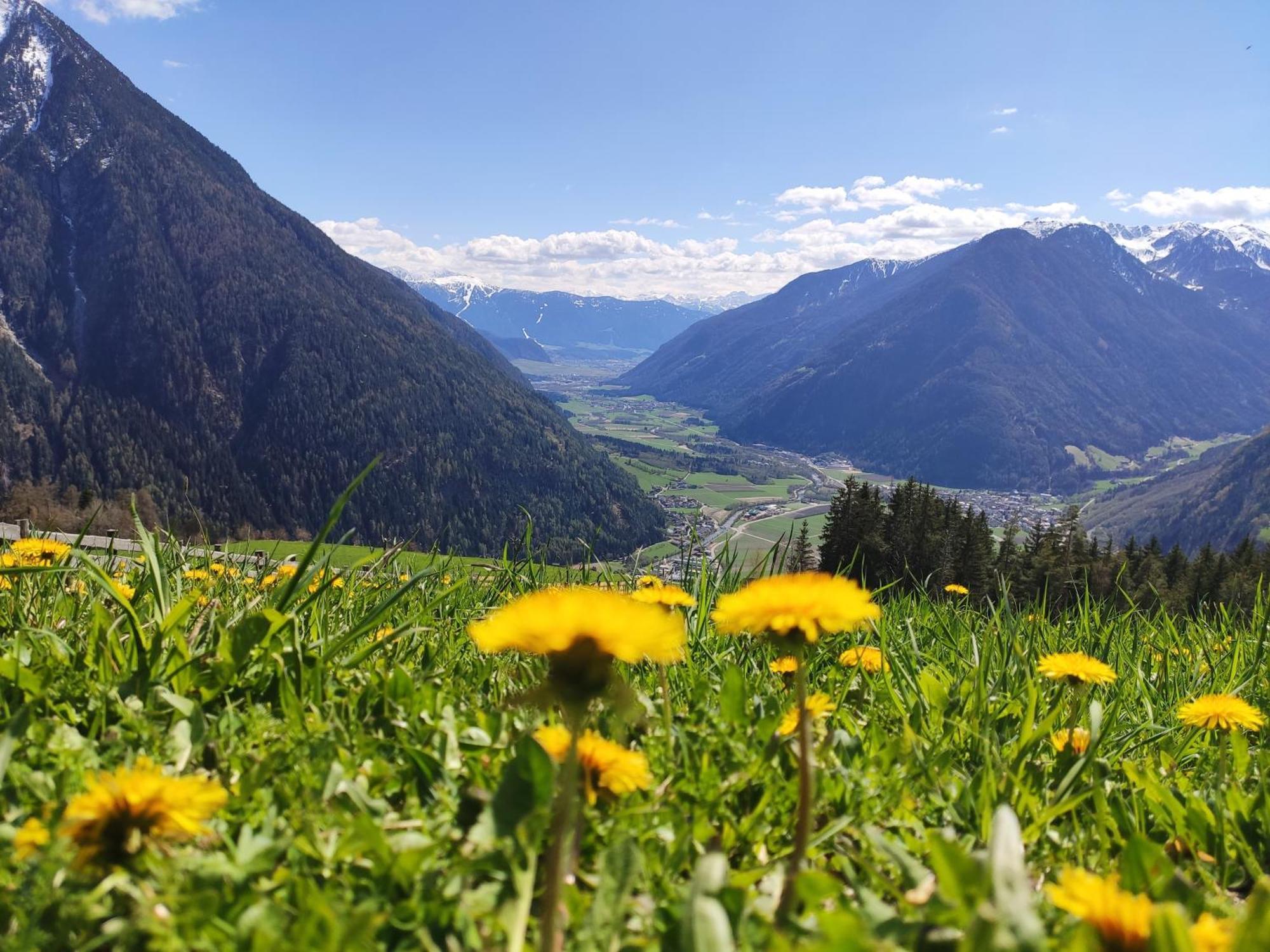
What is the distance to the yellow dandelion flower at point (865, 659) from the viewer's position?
8.89 feet

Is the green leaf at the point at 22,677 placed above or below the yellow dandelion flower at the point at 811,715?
above

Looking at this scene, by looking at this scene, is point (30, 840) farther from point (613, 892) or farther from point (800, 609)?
point (800, 609)

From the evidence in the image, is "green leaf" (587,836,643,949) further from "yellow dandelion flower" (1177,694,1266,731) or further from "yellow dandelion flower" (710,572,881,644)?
"yellow dandelion flower" (1177,694,1266,731)

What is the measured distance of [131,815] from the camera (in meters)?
1.07

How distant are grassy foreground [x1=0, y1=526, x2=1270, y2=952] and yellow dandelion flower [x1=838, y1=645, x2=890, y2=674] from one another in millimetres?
58

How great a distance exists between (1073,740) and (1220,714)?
Answer: 457mm

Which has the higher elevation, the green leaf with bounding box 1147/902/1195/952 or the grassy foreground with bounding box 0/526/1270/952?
the green leaf with bounding box 1147/902/1195/952

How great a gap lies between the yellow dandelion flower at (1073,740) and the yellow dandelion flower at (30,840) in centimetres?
225

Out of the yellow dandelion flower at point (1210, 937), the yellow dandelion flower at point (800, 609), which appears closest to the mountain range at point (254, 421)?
the yellow dandelion flower at point (800, 609)

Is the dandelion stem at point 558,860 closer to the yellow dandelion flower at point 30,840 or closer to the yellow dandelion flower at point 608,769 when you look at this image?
the yellow dandelion flower at point 608,769

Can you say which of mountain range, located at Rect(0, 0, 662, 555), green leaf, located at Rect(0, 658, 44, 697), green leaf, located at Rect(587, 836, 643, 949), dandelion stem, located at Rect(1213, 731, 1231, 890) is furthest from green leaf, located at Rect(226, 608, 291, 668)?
mountain range, located at Rect(0, 0, 662, 555)

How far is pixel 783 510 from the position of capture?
172m

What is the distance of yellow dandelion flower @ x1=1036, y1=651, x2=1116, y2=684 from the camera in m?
2.22

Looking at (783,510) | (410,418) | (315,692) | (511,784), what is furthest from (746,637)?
(410,418)
